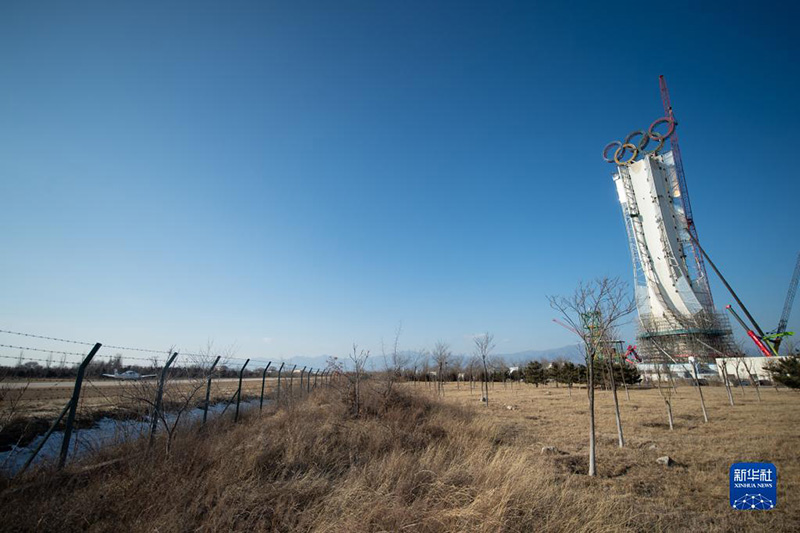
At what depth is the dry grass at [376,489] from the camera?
3887 mm

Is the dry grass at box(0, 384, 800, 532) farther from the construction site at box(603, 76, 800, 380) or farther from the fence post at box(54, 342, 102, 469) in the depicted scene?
the construction site at box(603, 76, 800, 380)

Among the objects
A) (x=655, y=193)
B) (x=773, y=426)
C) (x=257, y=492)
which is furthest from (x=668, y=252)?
(x=257, y=492)

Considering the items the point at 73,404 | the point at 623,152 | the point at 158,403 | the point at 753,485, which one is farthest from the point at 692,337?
the point at 73,404

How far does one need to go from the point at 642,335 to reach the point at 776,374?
84.3ft

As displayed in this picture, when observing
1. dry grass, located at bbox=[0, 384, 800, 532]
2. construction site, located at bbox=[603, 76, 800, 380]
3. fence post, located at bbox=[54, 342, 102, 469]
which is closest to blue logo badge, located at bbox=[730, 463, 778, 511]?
dry grass, located at bbox=[0, 384, 800, 532]

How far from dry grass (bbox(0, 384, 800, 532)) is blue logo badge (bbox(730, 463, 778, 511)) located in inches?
24.4

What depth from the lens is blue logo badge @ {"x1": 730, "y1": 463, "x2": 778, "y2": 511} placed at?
15.8ft

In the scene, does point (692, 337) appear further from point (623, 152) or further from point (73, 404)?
point (73, 404)

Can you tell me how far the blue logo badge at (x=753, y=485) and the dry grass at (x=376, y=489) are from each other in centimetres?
62

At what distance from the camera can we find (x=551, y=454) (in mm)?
9516

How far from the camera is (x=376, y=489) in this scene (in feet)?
16.4

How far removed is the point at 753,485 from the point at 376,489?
19.7 feet

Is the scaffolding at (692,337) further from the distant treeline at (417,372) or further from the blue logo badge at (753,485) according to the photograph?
the blue logo badge at (753,485)

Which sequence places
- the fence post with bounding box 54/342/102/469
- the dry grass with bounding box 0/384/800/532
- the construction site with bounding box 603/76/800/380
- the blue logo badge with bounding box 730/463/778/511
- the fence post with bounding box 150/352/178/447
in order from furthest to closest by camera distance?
the construction site with bounding box 603/76/800/380 < the fence post with bounding box 150/352/178/447 < the fence post with bounding box 54/342/102/469 < the blue logo badge with bounding box 730/463/778/511 < the dry grass with bounding box 0/384/800/532
